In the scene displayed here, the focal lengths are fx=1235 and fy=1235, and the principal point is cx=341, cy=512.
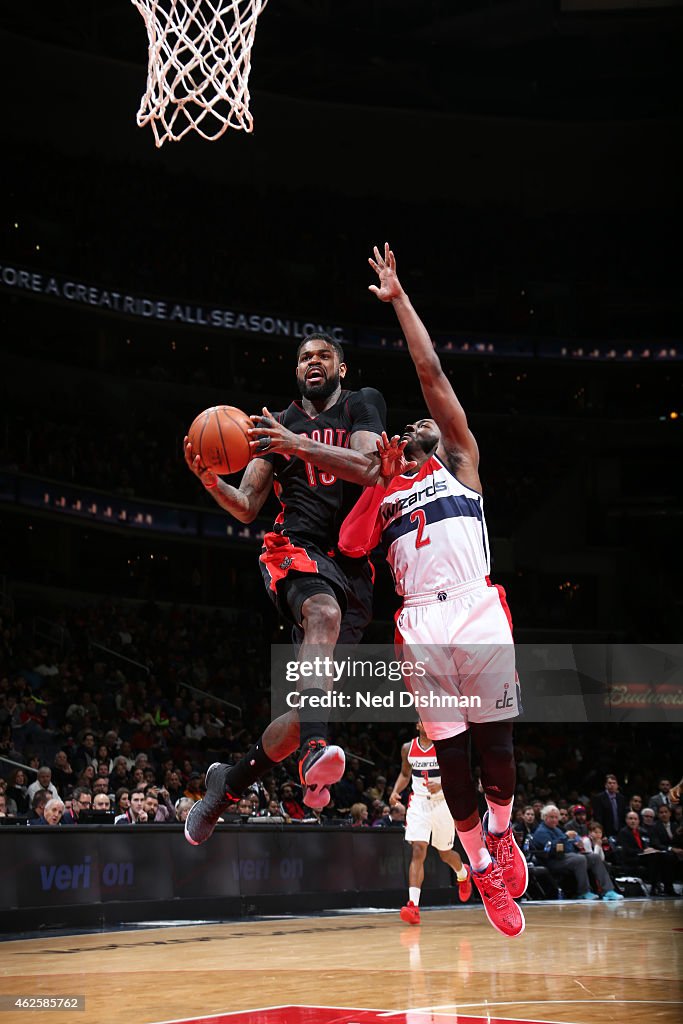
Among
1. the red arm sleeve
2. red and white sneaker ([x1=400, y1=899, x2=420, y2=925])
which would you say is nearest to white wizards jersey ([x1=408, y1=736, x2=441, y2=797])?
red and white sneaker ([x1=400, y1=899, x2=420, y2=925])

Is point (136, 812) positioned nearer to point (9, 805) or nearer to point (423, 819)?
point (9, 805)

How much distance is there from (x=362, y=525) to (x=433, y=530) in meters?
0.49

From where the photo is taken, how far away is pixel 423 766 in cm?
1192

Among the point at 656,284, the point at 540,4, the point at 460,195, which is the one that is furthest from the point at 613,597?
the point at 540,4

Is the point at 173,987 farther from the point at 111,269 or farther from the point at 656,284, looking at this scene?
the point at 656,284

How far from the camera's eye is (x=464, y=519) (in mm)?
6230

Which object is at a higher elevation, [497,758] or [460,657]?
[460,657]

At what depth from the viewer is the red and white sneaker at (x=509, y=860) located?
603 centimetres

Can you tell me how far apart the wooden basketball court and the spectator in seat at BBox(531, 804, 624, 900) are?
327 cm

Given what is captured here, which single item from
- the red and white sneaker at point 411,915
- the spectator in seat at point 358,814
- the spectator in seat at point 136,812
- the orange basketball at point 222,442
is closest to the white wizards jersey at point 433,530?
the orange basketball at point 222,442

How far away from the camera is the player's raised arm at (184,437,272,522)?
224 inches

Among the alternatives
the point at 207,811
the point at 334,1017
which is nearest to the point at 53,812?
the point at 334,1017

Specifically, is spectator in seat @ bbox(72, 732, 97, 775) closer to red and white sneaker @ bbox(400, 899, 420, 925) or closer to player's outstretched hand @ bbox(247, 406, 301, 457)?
red and white sneaker @ bbox(400, 899, 420, 925)

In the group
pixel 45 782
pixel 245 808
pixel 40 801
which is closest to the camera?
pixel 40 801
